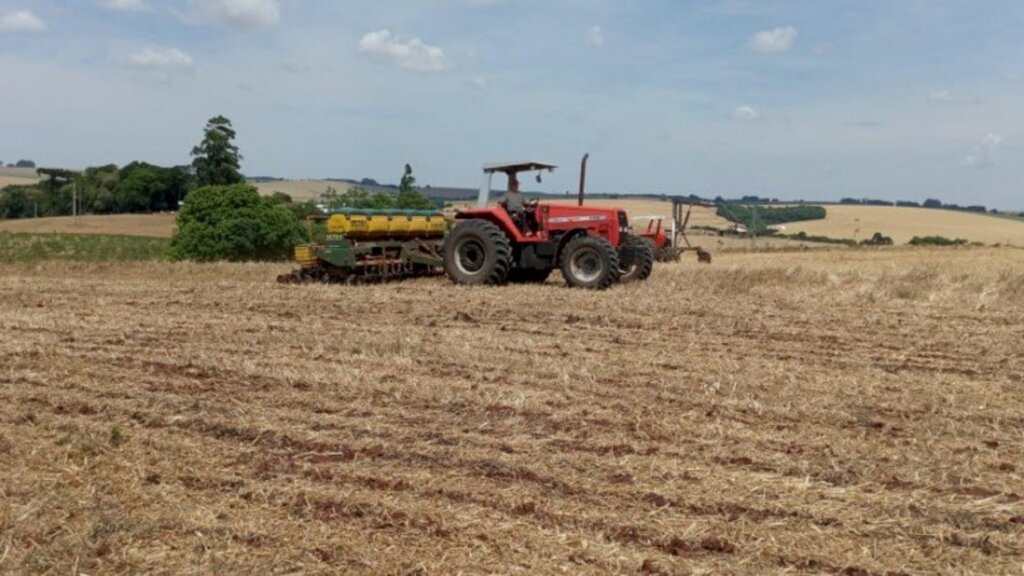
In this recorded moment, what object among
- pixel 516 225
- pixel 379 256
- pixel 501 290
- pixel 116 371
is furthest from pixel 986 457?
pixel 379 256

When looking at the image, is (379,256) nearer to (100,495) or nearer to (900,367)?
(900,367)

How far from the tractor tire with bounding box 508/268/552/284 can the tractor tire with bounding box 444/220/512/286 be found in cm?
92

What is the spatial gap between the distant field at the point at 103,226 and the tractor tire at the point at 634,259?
46.0 m

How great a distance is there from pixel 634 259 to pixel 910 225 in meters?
45.8

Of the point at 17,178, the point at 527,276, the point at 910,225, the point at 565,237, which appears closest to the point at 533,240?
the point at 565,237

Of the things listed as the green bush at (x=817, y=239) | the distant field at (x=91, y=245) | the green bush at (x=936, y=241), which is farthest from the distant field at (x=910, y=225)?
the distant field at (x=91, y=245)

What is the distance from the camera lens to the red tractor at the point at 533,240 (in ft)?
44.7

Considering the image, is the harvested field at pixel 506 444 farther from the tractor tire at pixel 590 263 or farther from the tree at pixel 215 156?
the tree at pixel 215 156

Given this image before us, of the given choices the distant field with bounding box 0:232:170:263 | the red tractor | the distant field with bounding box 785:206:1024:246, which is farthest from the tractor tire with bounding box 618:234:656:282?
the distant field with bounding box 785:206:1024:246

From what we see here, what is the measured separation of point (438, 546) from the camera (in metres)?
3.83

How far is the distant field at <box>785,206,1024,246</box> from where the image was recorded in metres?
49.1

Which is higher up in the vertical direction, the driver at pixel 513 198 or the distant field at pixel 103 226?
the driver at pixel 513 198

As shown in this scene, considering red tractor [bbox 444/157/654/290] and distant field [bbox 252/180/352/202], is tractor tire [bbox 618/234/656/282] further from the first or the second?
distant field [bbox 252/180/352/202]

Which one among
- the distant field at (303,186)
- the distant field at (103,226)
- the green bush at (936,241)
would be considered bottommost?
the distant field at (103,226)
